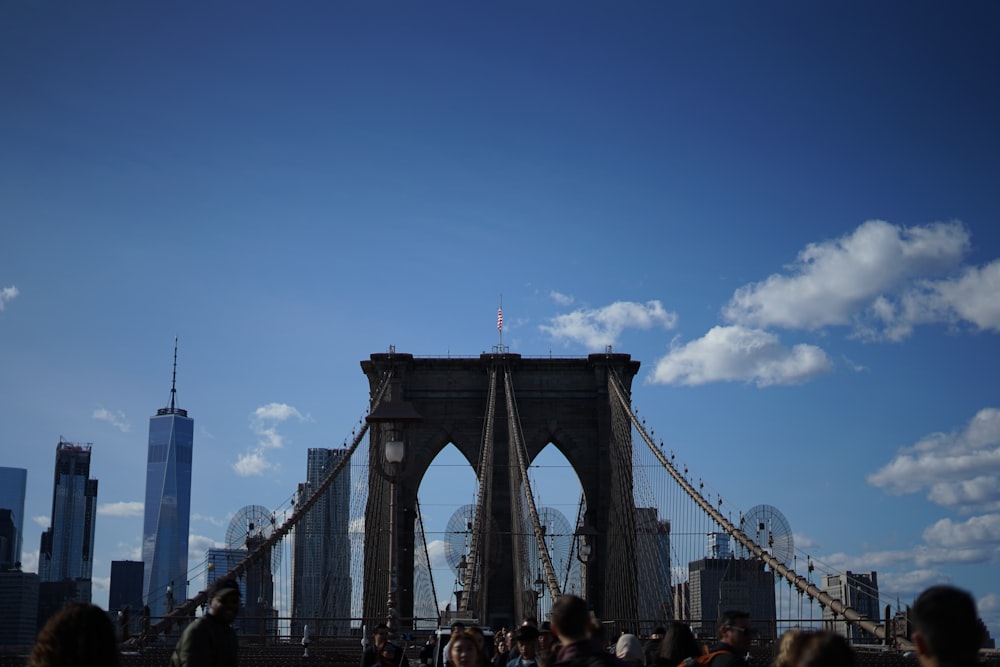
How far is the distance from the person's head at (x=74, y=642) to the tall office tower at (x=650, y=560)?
37.4 meters

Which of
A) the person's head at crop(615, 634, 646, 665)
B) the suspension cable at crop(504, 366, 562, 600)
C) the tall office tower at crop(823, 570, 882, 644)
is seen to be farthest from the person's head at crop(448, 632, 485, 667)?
the suspension cable at crop(504, 366, 562, 600)

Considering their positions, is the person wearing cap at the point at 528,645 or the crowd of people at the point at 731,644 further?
the person wearing cap at the point at 528,645

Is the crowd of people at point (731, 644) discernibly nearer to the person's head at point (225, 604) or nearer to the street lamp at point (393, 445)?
the person's head at point (225, 604)

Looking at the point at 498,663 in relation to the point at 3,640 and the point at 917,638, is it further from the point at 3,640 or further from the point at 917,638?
the point at 3,640

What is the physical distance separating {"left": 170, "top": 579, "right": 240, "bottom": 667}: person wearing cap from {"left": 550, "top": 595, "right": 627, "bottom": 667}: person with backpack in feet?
8.29

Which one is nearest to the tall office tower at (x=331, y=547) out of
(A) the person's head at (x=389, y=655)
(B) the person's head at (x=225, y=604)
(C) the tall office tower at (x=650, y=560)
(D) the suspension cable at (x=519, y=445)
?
(D) the suspension cable at (x=519, y=445)

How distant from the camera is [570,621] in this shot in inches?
211

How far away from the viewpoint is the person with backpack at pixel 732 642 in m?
6.59

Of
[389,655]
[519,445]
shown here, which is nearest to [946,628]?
[389,655]

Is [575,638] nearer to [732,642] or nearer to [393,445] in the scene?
[732,642]

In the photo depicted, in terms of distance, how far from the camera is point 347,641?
34.2 meters

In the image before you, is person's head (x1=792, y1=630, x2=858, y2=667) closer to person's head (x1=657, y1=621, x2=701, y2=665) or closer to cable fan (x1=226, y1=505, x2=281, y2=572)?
person's head (x1=657, y1=621, x2=701, y2=665)

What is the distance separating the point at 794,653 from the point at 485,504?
38.0 m

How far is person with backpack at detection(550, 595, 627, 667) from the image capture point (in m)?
5.29
